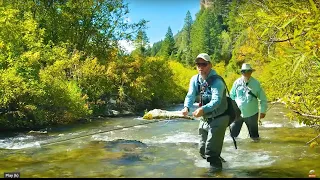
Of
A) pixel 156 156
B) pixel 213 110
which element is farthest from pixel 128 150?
pixel 213 110

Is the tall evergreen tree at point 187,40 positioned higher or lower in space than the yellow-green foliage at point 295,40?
higher

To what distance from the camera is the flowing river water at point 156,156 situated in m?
7.30

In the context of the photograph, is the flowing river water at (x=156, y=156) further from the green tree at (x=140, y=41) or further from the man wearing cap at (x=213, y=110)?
the green tree at (x=140, y=41)

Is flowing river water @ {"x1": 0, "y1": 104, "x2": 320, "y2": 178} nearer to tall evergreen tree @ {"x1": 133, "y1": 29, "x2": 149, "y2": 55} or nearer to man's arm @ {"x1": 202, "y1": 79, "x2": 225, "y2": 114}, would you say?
man's arm @ {"x1": 202, "y1": 79, "x2": 225, "y2": 114}

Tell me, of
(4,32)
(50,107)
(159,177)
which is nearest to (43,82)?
(50,107)

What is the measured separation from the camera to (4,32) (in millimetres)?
17500

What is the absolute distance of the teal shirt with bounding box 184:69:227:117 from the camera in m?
6.60

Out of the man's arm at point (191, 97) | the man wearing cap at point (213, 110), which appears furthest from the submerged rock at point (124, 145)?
the man's arm at point (191, 97)

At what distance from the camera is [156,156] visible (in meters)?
9.04

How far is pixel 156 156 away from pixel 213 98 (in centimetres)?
291

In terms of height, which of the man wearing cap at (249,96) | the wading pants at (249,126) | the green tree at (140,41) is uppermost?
the green tree at (140,41)

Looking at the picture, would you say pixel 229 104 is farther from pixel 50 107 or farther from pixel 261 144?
pixel 50 107

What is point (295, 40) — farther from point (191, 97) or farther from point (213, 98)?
point (191, 97)

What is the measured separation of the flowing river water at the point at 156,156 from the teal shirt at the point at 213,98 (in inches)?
46.0
